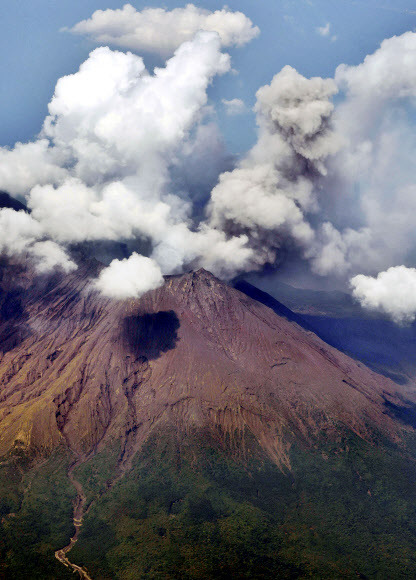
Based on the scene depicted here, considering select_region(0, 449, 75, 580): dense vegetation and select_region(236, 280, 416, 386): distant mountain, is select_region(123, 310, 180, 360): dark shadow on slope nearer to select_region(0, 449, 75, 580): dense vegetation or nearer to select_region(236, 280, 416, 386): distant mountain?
select_region(0, 449, 75, 580): dense vegetation

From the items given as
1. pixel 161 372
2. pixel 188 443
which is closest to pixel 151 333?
pixel 161 372

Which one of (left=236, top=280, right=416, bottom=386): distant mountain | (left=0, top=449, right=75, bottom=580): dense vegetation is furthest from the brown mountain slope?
(left=236, top=280, right=416, bottom=386): distant mountain

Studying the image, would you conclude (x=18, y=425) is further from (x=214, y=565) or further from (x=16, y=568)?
(x=214, y=565)

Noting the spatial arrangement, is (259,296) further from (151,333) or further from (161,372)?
(161,372)

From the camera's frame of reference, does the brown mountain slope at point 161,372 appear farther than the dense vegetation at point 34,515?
Yes

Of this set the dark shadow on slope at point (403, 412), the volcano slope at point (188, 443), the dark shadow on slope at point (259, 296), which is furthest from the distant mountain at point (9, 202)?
the dark shadow on slope at point (403, 412)

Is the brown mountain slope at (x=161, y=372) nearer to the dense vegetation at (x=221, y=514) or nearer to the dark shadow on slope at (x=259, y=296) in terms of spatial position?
the dense vegetation at (x=221, y=514)

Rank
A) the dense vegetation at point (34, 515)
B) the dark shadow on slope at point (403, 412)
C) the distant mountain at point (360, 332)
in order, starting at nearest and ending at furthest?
1. the dense vegetation at point (34, 515)
2. the dark shadow on slope at point (403, 412)
3. the distant mountain at point (360, 332)
